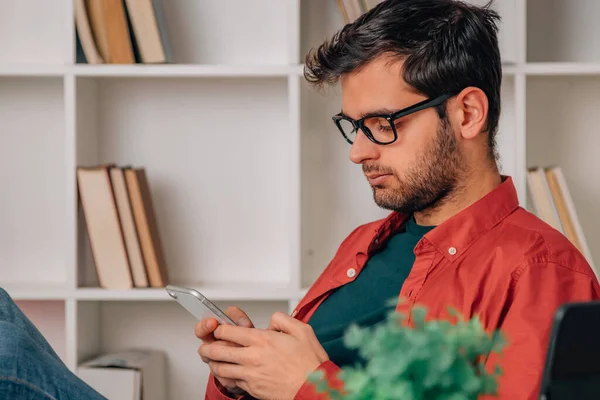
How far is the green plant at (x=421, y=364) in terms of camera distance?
44 cm

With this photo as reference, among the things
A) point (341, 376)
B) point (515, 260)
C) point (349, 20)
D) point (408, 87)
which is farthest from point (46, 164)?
point (341, 376)

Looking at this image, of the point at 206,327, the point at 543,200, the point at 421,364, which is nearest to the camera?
the point at 421,364

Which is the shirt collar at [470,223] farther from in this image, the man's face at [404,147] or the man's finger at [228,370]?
the man's finger at [228,370]

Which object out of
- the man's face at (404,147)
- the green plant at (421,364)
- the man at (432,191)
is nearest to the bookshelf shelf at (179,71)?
the man at (432,191)

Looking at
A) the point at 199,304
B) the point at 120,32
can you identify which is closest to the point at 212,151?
the point at 120,32

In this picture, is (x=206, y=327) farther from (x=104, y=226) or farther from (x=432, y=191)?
(x=104, y=226)

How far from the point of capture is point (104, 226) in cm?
188

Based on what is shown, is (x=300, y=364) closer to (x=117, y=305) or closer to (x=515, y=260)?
(x=515, y=260)

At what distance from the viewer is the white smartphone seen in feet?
3.94

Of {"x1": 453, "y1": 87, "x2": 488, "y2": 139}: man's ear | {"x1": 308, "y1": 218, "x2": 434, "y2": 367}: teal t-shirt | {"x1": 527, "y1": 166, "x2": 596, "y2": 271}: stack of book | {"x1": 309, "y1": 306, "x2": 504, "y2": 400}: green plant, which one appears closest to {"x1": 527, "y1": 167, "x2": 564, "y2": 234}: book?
{"x1": 527, "y1": 166, "x2": 596, "y2": 271}: stack of book

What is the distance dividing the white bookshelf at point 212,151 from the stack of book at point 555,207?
8.6 inches

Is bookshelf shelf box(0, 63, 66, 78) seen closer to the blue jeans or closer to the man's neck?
the blue jeans

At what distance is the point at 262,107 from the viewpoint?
2086 millimetres

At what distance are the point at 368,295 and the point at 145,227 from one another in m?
0.72
